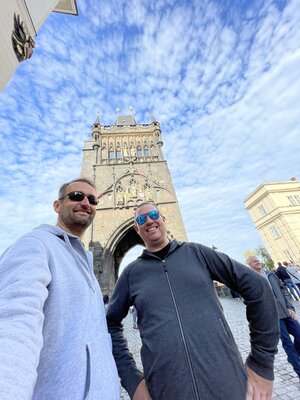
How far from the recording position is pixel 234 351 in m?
1.07

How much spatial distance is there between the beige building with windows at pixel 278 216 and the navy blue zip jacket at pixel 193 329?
81.3 feet

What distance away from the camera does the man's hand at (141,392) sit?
43.7 inches

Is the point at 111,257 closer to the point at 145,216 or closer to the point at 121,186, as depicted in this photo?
the point at 121,186

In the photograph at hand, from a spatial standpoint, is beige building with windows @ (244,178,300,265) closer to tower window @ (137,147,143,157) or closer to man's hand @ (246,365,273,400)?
tower window @ (137,147,143,157)

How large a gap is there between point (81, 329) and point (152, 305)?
495 mm

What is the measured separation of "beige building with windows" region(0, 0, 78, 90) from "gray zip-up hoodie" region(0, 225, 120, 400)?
614 cm

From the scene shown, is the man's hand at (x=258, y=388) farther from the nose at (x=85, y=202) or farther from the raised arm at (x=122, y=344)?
the nose at (x=85, y=202)

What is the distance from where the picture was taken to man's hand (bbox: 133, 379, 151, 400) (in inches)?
43.7

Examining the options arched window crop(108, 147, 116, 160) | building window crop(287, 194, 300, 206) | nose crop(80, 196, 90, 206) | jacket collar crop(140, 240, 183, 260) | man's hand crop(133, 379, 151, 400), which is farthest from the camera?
building window crop(287, 194, 300, 206)

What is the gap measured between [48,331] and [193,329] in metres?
0.77

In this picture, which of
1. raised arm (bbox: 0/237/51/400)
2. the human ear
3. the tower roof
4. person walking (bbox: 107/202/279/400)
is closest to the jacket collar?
person walking (bbox: 107/202/279/400)

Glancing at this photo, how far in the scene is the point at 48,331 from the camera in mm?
792

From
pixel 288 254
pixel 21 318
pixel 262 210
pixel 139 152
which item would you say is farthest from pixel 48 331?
pixel 262 210

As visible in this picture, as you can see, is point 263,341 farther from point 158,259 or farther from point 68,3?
point 68,3
